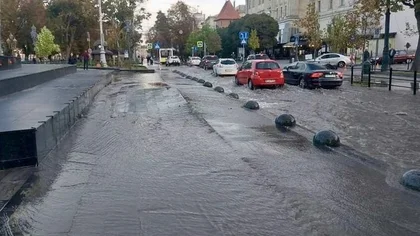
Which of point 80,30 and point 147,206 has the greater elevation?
point 80,30

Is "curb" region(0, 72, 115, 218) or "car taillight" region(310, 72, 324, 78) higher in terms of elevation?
"car taillight" region(310, 72, 324, 78)

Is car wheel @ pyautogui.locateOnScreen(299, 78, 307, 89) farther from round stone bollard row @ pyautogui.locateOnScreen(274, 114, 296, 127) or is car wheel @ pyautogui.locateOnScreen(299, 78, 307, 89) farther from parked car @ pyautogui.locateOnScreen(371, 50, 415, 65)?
parked car @ pyautogui.locateOnScreen(371, 50, 415, 65)

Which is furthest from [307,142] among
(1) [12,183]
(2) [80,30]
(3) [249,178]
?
(2) [80,30]

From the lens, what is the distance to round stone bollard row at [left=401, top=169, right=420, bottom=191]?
6.30 meters

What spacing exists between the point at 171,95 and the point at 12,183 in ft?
42.2

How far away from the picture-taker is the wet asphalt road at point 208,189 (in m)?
4.91

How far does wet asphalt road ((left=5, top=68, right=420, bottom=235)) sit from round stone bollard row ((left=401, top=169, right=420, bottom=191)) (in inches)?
4.6

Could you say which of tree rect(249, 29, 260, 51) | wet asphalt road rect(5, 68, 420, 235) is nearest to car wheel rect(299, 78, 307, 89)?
wet asphalt road rect(5, 68, 420, 235)

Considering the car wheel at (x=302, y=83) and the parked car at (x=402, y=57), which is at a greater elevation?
the parked car at (x=402, y=57)

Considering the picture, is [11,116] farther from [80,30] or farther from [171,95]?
[80,30]

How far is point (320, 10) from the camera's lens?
251 ft

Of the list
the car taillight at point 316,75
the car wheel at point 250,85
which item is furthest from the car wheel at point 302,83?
the car wheel at point 250,85

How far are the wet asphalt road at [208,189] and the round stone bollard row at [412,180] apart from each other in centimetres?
12

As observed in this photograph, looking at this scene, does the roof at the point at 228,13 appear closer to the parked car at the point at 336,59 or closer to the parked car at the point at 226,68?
the parked car at the point at 336,59
